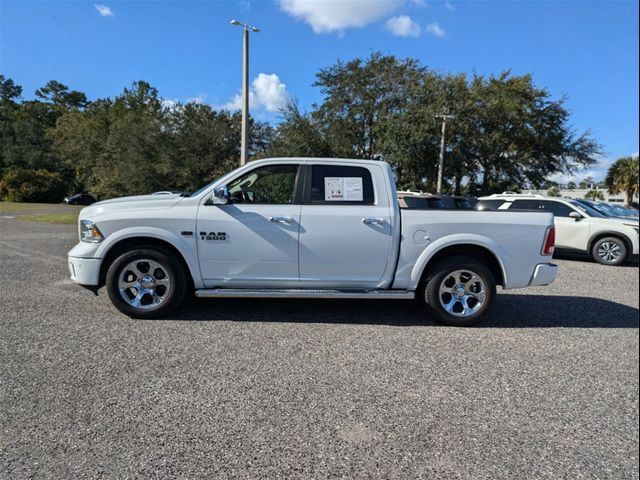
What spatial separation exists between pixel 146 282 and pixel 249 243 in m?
1.28

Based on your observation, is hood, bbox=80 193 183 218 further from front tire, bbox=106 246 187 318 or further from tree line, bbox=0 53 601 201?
tree line, bbox=0 53 601 201

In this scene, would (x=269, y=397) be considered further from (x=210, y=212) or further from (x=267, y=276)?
(x=210, y=212)

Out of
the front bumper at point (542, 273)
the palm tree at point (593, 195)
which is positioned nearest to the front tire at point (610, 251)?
the front bumper at point (542, 273)

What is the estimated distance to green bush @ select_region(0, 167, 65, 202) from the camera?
106 ft

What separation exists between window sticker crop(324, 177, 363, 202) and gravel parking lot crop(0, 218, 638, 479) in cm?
146

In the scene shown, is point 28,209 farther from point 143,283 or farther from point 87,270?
point 143,283

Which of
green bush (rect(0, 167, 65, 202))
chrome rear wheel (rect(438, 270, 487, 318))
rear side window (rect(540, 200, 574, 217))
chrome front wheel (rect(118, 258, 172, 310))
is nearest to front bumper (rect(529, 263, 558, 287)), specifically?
chrome rear wheel (rect(438, 270, 487, 318))

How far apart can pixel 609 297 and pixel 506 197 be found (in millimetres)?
5507

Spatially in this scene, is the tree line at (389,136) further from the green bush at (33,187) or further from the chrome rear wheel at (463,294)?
the chrome rear wheel at (463,294)

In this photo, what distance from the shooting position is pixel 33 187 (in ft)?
118

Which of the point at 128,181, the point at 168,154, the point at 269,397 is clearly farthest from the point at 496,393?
the point at 128,181

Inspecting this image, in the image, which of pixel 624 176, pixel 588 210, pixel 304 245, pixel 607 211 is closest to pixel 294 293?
pixel 304 245

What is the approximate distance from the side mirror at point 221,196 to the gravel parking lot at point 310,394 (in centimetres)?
137

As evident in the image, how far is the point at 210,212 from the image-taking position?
4.50 metres
